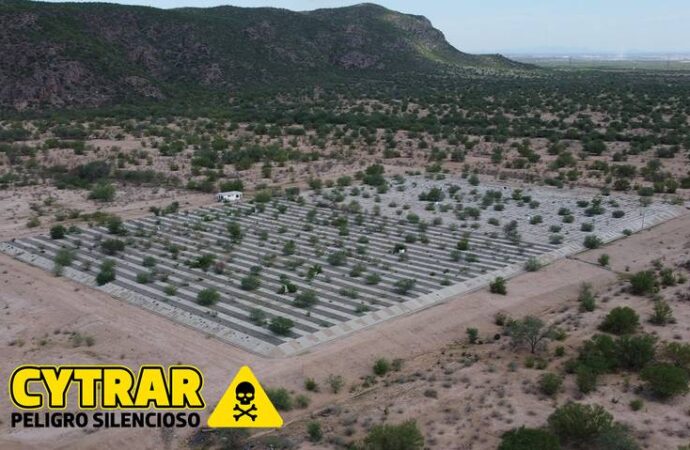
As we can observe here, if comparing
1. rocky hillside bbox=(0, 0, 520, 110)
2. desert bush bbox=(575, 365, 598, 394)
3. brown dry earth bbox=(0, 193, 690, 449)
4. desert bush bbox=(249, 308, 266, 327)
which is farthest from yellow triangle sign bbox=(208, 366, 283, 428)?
rocky hillside bbox=(0, 0, 520, 110)

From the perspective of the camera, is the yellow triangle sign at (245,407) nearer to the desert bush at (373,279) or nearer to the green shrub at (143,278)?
the desert bush at (373,279)

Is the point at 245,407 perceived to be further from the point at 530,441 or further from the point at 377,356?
the point at 377,356

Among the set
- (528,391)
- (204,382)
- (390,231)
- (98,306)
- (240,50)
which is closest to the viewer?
(528,391)

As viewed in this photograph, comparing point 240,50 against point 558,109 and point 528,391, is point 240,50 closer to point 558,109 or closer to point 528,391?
point 558,109

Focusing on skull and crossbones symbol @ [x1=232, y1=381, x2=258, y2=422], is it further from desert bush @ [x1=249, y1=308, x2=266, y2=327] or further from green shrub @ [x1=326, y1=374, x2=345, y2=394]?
desert bush @ [x1=249, y1=308, x2=266, y2=327]

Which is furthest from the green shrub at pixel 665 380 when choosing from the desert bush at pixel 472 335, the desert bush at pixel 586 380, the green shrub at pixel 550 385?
the desert bush at pixel 472 335

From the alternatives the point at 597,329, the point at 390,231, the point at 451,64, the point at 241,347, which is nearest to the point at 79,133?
the point at 390,231
